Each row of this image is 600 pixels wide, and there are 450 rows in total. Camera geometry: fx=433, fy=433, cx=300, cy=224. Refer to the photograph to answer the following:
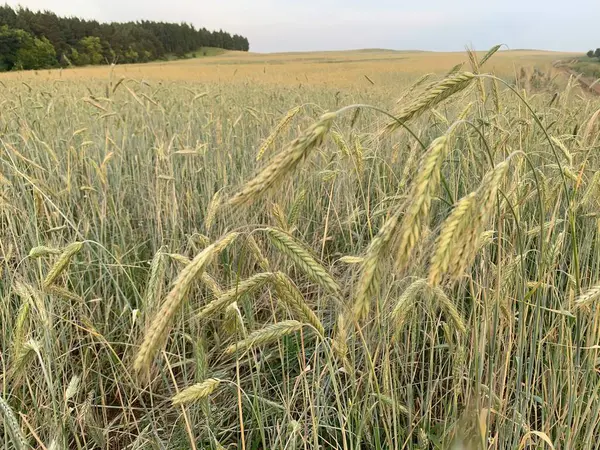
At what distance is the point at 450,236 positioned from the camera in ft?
2.03

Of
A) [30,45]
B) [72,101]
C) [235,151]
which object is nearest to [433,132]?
[235,151]

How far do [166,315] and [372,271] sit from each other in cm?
36

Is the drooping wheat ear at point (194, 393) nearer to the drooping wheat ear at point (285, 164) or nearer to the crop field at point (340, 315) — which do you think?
the crop field at point (340, 315)

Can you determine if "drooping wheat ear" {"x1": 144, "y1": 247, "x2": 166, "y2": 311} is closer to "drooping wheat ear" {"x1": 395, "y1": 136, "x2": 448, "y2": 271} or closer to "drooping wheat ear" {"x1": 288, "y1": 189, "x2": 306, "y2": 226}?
"drooping wheat ear" {"x1": 288, "y1": 189, "x2": 306, "y2": 226}

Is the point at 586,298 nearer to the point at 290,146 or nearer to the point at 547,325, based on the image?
the point at 547,325

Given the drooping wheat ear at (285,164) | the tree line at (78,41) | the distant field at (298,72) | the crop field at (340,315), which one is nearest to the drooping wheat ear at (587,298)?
the crop field at (340,315)

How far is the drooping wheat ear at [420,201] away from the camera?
0.59m

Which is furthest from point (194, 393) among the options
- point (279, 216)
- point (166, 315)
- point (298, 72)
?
point (298, 72)

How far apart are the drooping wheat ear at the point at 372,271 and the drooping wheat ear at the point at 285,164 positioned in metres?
0.18

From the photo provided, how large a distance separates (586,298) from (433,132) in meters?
2.67

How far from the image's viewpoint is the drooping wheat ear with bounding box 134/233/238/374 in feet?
2.41

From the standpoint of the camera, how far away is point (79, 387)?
1.44 metres

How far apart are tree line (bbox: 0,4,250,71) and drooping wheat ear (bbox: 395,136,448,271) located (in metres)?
13.1

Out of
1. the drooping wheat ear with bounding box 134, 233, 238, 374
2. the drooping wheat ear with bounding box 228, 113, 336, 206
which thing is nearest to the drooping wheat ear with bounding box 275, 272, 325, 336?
the drooping wheat ear with bounding box 134, 233, 238, 374
